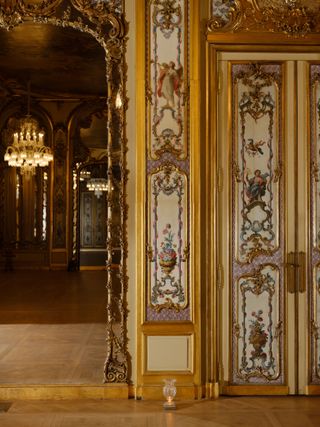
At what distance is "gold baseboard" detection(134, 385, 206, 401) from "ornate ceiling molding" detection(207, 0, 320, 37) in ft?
8.50

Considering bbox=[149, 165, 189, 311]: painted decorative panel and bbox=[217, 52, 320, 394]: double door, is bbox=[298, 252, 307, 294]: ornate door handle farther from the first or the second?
bbox=[149, 165, 189, 311]: painted decorative panel

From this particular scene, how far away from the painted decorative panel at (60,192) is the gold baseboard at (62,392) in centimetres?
898

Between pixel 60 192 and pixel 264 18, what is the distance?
369 inches

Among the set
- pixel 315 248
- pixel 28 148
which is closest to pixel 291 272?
pixel 315 248

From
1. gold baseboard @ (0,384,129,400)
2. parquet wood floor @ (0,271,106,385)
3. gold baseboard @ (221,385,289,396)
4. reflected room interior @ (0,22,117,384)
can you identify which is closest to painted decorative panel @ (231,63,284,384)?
gold baseboard @ (221,385,289,396)

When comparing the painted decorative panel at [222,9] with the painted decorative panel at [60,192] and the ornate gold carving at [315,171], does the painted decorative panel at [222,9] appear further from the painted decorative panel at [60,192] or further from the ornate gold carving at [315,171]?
the painted decorative panel at [60,192]

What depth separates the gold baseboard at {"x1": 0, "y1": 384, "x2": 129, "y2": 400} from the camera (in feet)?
14.2

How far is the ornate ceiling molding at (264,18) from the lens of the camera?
443cm

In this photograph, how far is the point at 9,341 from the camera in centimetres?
603

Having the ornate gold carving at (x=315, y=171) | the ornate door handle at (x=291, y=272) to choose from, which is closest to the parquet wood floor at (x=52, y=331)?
the ornate door handle at (x=291, y=272)

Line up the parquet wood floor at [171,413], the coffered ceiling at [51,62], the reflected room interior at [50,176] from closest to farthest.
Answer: the parquet wood floor at [171,413] < the reflected room interior at [50,176] < the coffered ceiling at [51,62]

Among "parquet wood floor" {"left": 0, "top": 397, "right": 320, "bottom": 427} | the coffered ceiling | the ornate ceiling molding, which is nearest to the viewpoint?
"parquet wood floor" {"left": 0, "top": 397, "right": 320, "bottom": 427}

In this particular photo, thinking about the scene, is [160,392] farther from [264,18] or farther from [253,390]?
[264,18]

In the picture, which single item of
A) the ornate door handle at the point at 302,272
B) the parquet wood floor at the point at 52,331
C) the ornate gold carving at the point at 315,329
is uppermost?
the ornate door handle at the point at 302,272
